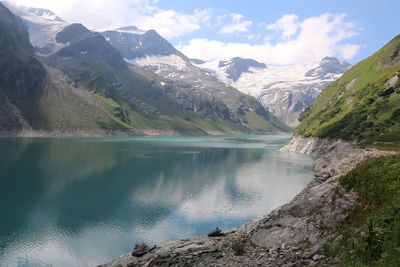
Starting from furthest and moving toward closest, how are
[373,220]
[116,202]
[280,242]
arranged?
[116,202] → [280,242] → [373,220]

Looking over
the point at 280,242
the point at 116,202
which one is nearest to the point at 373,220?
the point at 280,242

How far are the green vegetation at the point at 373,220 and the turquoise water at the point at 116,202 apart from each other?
33985 millimetres

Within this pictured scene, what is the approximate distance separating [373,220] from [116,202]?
69.9m

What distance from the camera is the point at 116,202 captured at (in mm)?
88312

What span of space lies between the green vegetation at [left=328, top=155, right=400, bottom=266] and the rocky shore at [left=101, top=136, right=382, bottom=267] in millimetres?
1237

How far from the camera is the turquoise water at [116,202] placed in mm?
57844

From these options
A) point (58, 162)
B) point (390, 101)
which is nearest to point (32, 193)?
point (58, 162)

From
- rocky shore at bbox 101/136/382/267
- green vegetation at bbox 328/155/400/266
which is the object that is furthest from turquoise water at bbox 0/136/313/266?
green vegetation at bbox 328/155/400/266

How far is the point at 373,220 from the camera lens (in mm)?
25359

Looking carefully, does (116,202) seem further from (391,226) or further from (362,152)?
(391,226)

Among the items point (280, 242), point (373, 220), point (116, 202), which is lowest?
point (116, 202)

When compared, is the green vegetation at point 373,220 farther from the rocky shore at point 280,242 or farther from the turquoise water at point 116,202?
the turquoise water at point 116,202

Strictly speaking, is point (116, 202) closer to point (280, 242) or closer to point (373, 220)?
point (280, 242)

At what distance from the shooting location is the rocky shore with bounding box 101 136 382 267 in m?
29.5
